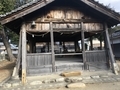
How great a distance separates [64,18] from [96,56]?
3.15m

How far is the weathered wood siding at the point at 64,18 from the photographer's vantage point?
9.11 metres

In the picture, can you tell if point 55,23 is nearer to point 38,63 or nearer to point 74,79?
point 38,63

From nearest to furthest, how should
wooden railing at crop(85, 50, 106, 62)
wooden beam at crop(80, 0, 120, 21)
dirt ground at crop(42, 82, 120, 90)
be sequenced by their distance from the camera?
dirt ground at crop(42, 82, 120, 90) < wooden beam at crop(80, 0, 120, 21) < wooden railing at crop(85, 50, 106, 62)

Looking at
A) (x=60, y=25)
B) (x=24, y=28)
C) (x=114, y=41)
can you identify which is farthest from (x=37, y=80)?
(x=114, y=41)

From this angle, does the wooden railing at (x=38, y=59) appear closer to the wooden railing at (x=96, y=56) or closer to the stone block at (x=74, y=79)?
the stone block at (x=74, y=79)

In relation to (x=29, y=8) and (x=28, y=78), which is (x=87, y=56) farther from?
(x=29, y=8)

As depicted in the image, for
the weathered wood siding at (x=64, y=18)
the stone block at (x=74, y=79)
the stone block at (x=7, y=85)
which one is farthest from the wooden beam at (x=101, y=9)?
the stone block at (x=7, y=85)

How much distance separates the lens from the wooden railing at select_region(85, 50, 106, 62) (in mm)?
9438

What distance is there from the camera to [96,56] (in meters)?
9.59

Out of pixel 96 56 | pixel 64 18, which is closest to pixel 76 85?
pixel 96 56

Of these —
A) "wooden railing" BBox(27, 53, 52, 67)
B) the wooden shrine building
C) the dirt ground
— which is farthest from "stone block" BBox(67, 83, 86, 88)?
"wooden railing" BBox(27, 53, 52, 67)

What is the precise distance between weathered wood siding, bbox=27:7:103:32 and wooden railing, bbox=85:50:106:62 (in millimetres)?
1500

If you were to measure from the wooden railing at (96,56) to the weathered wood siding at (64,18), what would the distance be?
4.92ft

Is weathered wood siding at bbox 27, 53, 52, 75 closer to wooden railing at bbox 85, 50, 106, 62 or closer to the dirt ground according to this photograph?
wooden railing at bbox 85, 50, 106, 62
